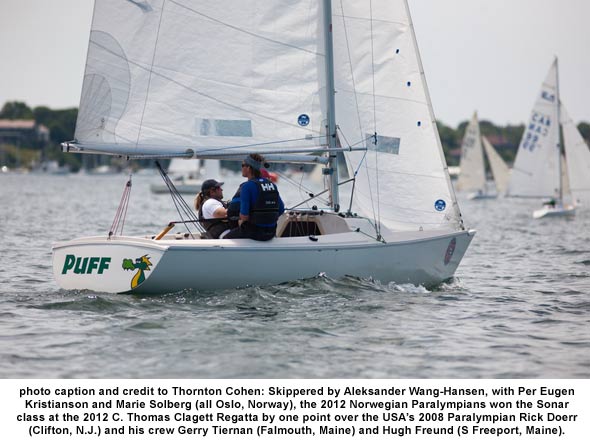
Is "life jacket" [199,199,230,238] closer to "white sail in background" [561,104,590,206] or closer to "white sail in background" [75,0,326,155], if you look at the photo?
"white sail in background" [75,0,326,155]

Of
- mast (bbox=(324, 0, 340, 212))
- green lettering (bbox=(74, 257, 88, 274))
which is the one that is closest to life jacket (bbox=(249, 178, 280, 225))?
mast (bbox=(324, 0, 340, 212))

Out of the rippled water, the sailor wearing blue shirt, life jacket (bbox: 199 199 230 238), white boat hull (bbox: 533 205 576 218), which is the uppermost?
white boat hull (bbox: 533 205 576 218)

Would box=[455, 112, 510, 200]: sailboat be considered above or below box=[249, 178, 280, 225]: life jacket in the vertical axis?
above

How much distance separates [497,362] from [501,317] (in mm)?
2278

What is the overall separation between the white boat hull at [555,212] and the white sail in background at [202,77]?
2443 centimetres

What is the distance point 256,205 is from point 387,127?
2.62 meters

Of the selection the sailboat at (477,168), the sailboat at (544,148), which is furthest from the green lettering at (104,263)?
the sailboat at (477,168)

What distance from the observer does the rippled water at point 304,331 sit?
8039mm

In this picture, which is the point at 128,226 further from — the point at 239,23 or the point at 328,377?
the point at 328,377

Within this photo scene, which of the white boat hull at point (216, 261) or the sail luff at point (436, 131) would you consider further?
the sail luff at point (436, 131)

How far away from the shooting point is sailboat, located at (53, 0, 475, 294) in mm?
10680

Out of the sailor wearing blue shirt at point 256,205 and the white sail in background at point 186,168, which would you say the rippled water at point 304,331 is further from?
the white sail in background at point 186,168

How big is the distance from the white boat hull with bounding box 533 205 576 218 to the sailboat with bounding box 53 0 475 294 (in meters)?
23.2

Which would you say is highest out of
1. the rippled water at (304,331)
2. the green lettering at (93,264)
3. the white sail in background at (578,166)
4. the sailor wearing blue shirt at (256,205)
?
the white sail in background at (578,166)
